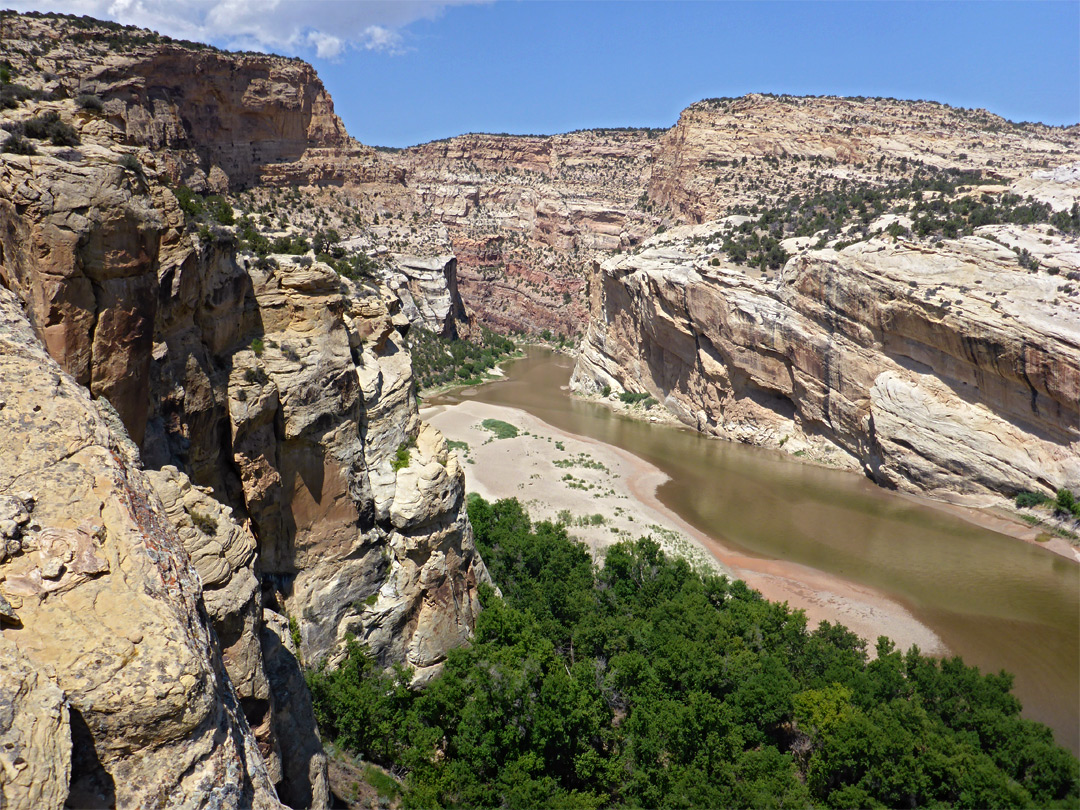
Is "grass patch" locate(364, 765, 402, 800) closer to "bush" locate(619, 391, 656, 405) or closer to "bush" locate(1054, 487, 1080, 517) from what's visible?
"bush" locate(1054, 487, 1080, 517)

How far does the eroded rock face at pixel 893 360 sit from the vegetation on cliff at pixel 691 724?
22.3 metres

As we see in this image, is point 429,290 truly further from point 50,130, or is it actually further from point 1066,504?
point 50,130

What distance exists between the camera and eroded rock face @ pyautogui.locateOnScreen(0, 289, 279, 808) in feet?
17.3

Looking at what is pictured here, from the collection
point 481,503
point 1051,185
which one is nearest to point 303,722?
point 481,503

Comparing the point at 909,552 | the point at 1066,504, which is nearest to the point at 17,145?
the point at 909,552

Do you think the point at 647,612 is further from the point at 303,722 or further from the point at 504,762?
the point at 303,722

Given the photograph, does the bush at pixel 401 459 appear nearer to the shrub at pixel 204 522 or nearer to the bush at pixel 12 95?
the shrub at pixel 204 522

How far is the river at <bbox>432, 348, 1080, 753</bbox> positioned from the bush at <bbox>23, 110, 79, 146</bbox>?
90.8ft

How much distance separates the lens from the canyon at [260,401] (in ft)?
18.4

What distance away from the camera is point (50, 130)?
33.8 ft

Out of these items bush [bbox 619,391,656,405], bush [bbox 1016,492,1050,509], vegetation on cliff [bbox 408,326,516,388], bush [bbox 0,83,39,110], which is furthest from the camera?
vegetation on cliff [bbox 408,326,516,388]

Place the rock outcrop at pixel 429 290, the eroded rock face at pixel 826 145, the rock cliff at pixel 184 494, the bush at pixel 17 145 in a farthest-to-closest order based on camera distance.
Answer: the rock outcrop at pixel 429 290
the eroded rock face at pixel 826 145
the bush at pixel 17 145
the rock cliff at pixel 184 494

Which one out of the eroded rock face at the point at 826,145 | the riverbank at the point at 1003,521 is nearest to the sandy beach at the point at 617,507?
the riverbank at the point at 1003,521

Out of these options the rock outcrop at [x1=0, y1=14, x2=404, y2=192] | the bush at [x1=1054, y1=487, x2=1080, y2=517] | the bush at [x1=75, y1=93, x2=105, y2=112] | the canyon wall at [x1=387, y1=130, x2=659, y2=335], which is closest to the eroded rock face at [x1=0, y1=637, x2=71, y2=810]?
the bush at [x1=75, y1=93, x2=105, y2=112]
